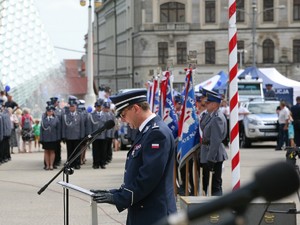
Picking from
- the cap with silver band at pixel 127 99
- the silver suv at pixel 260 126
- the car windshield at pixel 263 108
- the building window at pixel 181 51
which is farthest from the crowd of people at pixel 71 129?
the building window at pixel 181 51

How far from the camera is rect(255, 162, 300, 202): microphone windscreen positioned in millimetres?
2412

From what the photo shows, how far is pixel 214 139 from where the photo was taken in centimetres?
1214

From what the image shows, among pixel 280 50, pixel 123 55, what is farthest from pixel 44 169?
pixel 123 55

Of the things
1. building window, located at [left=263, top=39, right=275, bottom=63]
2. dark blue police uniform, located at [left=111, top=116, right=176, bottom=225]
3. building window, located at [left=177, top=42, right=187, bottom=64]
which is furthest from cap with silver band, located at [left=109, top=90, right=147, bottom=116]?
building window, located at [left=177, top=42, right=187, bottom=64]

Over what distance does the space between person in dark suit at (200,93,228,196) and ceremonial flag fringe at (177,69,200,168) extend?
1090 millimetres

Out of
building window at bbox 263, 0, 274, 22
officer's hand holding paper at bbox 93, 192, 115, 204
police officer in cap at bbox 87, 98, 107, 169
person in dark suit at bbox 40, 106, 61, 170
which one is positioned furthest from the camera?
building window at bbox 263, 0, 274, 22

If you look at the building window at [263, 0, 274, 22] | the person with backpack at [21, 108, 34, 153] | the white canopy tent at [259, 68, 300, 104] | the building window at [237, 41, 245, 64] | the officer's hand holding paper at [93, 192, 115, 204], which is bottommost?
the person with backpack at [21, 108, 34, 153]

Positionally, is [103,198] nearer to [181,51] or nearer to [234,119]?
[234,119]

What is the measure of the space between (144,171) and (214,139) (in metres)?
6.86

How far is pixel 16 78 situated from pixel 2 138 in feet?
88.5

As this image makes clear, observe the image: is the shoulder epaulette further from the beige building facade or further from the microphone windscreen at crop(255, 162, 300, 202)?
the beige building facade

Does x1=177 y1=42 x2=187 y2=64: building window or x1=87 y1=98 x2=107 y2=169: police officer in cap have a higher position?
x1=177 y1=42 x2=187 y2=64: building window

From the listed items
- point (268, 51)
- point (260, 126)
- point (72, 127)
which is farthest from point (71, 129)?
point (268, 51)

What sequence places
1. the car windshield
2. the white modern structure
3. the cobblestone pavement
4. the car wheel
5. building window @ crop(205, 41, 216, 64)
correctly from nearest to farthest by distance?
1. the cobblestone pavement
2. the car wheel
3. the car windshield
4. the white modern structure
5. building window @ crop(205, 41, 216, 64)
